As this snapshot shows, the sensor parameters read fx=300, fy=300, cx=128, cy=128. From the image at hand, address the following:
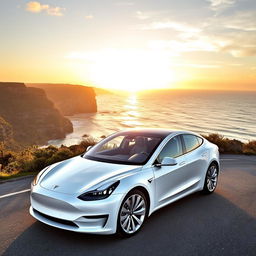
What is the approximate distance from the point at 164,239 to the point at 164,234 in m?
0.19

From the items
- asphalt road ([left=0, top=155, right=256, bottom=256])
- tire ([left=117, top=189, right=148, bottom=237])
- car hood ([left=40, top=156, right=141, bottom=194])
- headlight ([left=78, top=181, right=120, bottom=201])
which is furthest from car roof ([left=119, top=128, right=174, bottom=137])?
headlight ([left=78, top=181, right=120, bottom=201])

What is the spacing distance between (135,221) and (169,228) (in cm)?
65

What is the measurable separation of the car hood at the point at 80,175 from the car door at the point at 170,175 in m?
0.52

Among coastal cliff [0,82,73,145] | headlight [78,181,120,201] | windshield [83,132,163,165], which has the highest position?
windshield [83,132,163,165]

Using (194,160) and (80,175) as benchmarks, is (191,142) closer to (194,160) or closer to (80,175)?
(194,160)

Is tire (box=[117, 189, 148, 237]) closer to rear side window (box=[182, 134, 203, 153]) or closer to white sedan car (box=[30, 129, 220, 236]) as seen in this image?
white sedan car (box=[30, 129, 220, 236])

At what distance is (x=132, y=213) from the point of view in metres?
4.56

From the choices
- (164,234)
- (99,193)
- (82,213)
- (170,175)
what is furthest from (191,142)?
(82,213)

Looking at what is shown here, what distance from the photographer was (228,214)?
5.64 m

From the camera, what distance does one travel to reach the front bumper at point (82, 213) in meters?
4.11

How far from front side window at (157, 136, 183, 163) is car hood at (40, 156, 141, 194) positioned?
73 cm

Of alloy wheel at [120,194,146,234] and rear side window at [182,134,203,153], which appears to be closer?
alloy wheel at [120,194,146,234]

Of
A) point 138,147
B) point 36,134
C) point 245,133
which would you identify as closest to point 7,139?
point 36,134

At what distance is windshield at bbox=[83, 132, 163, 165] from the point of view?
533 cm
